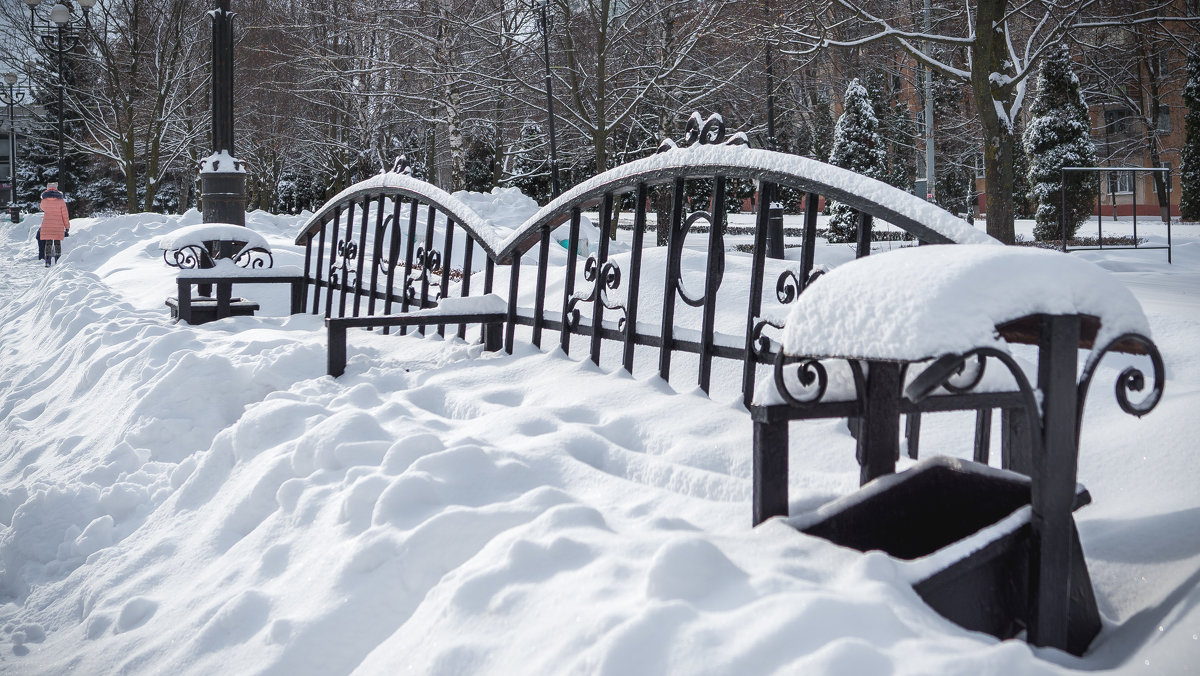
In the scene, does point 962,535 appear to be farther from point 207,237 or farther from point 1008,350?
point 207,237

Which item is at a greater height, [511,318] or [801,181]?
[801,181]

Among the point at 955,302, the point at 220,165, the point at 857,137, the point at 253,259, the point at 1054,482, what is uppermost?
the point at 857,137

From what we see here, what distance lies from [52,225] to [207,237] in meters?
13.8

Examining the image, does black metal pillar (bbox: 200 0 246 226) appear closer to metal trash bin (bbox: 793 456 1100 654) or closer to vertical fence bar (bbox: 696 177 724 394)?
vertical fence bar (bbox: 696 177 724 394)

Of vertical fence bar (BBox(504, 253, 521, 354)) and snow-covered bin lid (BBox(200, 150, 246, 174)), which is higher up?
snow-covered bin lid (BBox(200, 150, 246, 174))

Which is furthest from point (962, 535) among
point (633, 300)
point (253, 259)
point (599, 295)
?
point (253, 259)

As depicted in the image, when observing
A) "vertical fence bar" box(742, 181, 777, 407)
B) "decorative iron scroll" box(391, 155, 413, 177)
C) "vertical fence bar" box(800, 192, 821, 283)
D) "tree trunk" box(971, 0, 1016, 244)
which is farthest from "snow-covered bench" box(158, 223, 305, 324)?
"tree trunk" box(971, 0, 1016, 244)

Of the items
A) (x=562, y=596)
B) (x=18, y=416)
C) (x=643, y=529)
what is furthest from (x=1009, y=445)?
(x=18, y=416)

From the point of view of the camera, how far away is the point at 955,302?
5.74 feet

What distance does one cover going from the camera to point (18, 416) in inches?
224

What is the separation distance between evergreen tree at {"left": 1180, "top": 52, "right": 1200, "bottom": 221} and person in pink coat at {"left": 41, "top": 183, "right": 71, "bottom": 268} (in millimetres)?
29835

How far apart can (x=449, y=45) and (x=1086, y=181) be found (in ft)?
49.0

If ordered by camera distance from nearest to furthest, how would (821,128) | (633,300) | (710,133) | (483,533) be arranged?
1. (483,533)
2. (710,133)
3. (633,300)
4. (821,128)

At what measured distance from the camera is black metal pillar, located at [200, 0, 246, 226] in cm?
816
